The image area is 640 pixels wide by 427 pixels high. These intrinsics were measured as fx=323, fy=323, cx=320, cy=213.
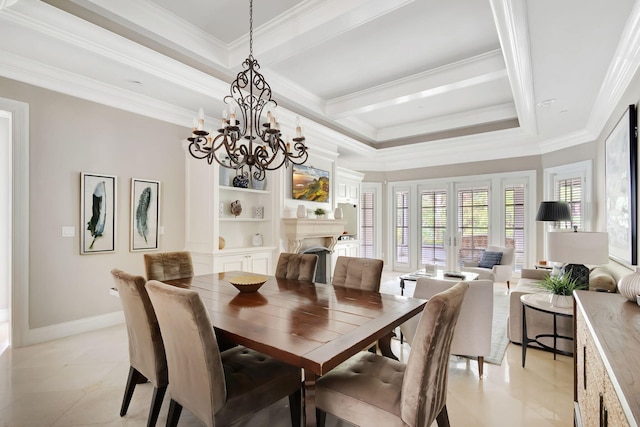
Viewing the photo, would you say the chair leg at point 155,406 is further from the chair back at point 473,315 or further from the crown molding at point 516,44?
the crown molding at point 516,44

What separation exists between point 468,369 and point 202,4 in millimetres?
3837

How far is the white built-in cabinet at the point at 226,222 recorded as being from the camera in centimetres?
409

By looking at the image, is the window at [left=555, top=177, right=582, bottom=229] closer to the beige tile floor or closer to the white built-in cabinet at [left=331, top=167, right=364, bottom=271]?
the beige tile floor

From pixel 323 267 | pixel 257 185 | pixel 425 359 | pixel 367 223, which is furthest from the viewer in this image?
pixel 367 223

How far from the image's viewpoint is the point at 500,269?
5.40 m

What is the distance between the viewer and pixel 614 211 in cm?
337

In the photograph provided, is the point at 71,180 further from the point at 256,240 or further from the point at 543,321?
the point at 543,321

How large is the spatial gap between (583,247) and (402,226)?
5010 millimetres

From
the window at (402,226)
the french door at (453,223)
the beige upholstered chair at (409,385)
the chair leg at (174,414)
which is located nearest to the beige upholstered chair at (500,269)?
the french door at (453,223)

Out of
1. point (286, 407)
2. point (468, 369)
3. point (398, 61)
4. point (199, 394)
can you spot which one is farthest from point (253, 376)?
point (398, 61)

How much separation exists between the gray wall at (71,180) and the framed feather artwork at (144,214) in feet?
0.22

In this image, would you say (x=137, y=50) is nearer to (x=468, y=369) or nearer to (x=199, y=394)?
(x=199, y=394)

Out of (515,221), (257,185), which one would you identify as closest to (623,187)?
(515,221)

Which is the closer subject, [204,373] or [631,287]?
[204,373]
